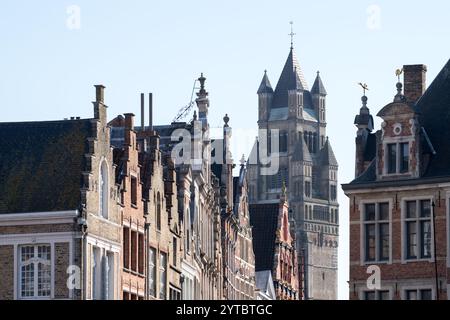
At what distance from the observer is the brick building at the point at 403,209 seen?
5741cm

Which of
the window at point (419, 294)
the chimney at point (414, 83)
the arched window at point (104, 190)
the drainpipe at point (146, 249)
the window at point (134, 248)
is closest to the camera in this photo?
the arched window at point (104, 190)

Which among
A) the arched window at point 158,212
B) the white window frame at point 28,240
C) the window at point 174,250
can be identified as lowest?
the white window frame at point 28,240

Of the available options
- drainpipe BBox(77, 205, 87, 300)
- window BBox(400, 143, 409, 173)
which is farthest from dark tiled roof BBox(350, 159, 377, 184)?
drainpipe BBox(77, 205, 87, 300)

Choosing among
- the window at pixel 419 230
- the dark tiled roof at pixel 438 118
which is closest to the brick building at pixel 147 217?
the window at pixel 419 230

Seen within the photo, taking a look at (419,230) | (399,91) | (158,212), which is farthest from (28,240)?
(399,91)

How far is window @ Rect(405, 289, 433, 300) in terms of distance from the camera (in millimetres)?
57091

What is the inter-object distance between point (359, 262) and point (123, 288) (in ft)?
28.8

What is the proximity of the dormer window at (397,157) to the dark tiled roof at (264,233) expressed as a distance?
161 ft

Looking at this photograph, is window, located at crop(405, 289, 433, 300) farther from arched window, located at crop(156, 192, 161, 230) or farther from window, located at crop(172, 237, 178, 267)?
window, located at crop(172, 237, 178, 267)

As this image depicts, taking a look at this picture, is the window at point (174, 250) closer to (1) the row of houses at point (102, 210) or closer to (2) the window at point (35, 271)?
(1) the row of houses at point (102, 210)

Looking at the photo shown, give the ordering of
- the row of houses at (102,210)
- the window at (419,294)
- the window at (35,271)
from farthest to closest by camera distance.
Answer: the window at (419,294) < the row of houses at (102,210) < the window at (35,271)

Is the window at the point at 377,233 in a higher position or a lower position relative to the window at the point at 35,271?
higher

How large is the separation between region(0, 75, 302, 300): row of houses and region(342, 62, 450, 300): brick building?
7.92 meters
